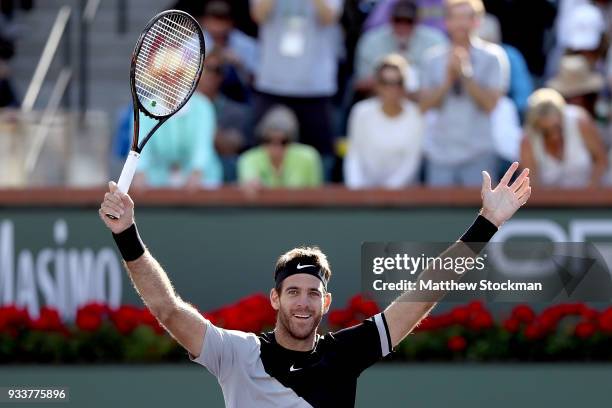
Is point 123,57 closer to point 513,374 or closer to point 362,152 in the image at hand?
point 362,152

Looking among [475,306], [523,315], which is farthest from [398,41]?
[523,315]

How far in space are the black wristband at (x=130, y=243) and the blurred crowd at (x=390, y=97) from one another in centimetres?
460

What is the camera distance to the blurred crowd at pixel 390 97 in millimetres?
10055

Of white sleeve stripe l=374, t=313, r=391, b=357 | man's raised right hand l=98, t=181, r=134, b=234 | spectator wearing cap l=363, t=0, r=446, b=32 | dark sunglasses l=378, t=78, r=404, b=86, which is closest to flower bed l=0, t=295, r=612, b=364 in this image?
dark sunglasses l=378, t=78, r=404, b=86

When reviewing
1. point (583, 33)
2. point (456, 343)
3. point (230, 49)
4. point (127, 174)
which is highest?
point (583, 33)

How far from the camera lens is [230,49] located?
36.7ft

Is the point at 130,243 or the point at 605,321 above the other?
the point at 130,243

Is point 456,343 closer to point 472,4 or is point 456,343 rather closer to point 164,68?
point 472,4

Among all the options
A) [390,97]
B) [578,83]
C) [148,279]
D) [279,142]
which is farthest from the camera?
[578,83]

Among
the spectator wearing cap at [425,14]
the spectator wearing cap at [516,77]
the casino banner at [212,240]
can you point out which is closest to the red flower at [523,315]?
the casino banner at [212,240]

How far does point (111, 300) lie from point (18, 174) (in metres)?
1.60

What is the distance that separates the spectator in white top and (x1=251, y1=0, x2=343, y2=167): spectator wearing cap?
651 mm

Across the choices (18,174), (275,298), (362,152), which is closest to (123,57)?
(18,174)

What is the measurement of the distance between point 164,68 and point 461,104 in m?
4.70
